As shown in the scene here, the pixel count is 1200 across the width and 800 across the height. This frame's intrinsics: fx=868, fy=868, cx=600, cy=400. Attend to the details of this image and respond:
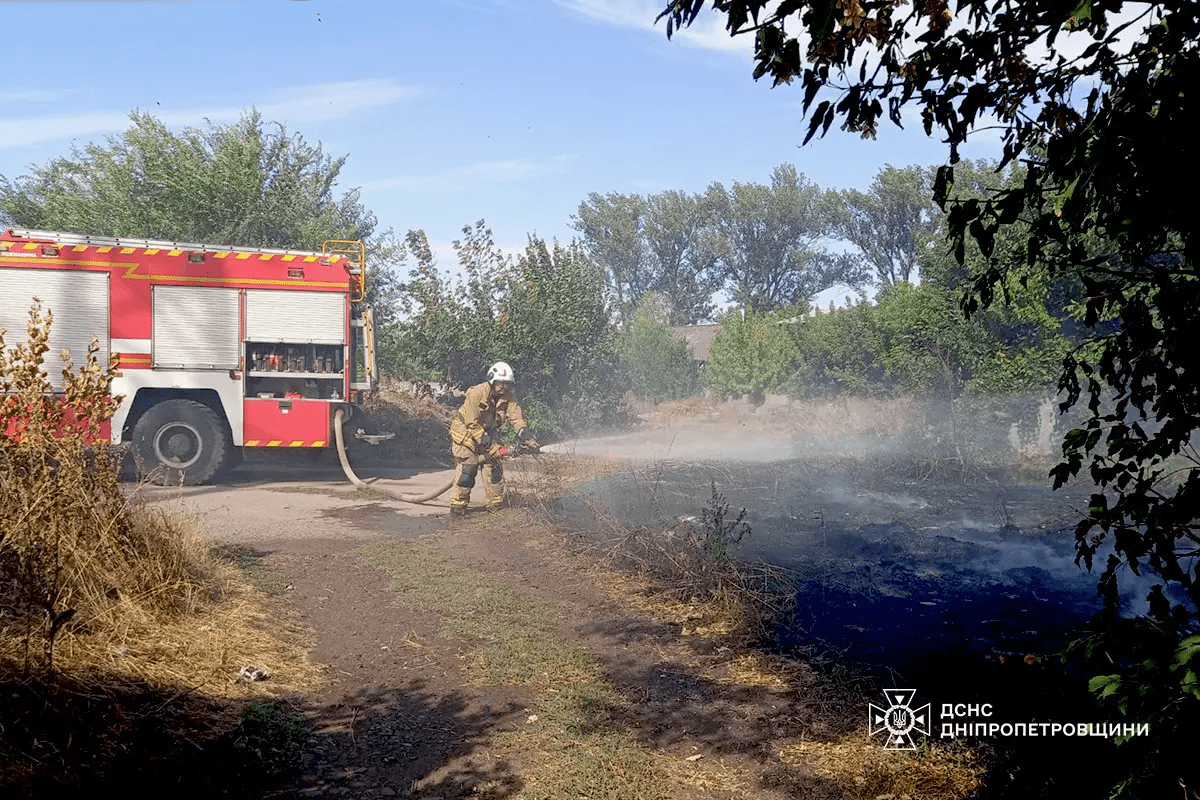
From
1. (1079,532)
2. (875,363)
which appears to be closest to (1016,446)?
(875,363)

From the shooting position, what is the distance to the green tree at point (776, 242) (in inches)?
2020

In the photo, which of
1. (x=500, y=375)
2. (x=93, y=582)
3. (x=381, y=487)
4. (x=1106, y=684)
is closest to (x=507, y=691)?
(x=93, y=582)

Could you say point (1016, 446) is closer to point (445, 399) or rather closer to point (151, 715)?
point (445, 399)

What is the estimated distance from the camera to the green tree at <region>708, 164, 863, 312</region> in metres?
51.3

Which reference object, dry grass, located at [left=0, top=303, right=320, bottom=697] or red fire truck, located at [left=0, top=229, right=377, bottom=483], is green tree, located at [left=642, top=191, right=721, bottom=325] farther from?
dry grass, located at [left=0, top=303, right=320, bottom=697]

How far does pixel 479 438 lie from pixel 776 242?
4531 centimetres

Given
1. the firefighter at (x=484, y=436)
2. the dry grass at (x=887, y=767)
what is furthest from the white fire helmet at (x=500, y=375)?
the dry grass at (x=887, y=767)

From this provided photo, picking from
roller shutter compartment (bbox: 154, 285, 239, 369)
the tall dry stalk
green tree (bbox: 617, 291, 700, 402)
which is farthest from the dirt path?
green tree (bbox: 617, 291, 700, 402)

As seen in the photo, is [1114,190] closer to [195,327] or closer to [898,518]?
[898,518]

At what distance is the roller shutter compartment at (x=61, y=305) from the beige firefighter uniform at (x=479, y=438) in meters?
5.32

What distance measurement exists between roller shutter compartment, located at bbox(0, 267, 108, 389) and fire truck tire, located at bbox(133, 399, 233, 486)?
44.7 inches

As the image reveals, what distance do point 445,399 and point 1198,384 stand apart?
55.6ft

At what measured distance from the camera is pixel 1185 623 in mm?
2201

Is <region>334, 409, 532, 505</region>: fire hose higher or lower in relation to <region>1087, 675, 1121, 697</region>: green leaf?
lower
